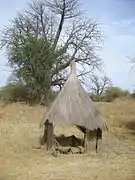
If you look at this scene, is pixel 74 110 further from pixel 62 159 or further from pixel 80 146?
pixel 62 159

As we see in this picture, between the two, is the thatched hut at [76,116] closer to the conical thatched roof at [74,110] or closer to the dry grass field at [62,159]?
the conical thatched roof at [74,110]

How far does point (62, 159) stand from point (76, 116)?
199 cm

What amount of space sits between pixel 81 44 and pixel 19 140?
13.6 metres

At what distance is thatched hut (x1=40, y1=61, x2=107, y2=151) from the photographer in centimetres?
1471

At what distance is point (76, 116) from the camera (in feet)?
48.8

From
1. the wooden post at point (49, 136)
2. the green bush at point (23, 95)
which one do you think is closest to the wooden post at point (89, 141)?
the wooden post at point (49, 136)

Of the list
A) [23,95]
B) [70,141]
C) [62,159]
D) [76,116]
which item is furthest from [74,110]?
[23,95]

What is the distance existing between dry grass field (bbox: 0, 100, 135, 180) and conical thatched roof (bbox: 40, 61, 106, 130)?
1.12 m

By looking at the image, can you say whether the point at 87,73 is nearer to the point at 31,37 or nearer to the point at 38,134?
the point at 31,37

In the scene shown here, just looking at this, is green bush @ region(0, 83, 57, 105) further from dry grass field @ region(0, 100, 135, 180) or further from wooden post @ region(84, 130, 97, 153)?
wooden post @ region(84, 130, 97, 153)

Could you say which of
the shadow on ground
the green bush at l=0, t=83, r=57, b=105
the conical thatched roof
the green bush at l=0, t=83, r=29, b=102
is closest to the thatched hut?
the conical thatched roof

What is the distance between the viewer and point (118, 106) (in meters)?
27.0

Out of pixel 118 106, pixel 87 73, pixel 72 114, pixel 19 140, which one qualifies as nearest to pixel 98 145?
pixel 72 114

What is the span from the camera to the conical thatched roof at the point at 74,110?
14703mm
